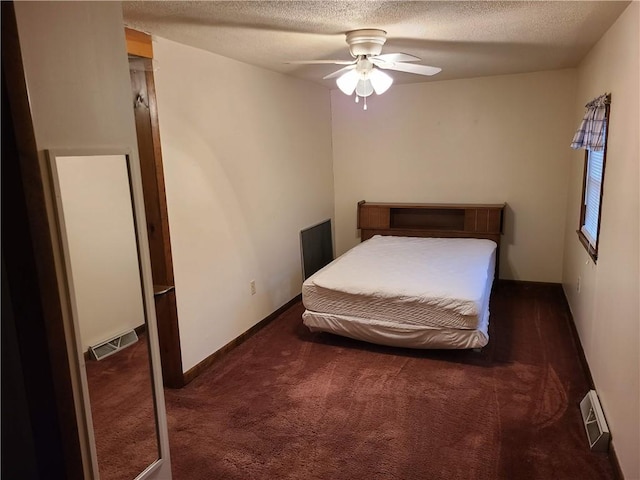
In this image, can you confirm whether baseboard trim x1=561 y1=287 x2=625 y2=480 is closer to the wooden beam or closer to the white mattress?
the white mattress

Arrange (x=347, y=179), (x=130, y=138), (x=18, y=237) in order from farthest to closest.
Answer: (x=347, y=179)
(x=130, y=138)
(x=18, y=237)

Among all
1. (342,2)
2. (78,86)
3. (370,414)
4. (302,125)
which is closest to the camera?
(78,86)

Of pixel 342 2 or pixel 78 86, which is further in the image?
pixel 342 2

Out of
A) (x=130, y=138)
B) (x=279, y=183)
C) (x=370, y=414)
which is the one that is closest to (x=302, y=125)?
(x=279, y=183)

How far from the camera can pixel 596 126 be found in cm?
291

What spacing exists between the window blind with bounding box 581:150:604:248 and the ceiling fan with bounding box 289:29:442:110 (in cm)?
137

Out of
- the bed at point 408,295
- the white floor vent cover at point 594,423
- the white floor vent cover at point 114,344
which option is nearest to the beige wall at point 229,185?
the bed at point 408,295

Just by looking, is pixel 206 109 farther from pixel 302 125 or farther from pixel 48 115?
pixel 48 115

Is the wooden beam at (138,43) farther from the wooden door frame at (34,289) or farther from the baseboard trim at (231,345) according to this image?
the baseboard trim at (231,345)

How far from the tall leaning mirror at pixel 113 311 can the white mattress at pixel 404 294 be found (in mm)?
1940

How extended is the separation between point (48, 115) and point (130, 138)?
1.02 ft

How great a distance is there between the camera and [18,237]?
3.67 ft

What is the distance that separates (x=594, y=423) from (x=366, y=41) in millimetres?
2510

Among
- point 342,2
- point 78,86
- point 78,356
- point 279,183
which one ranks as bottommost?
point 78,356
